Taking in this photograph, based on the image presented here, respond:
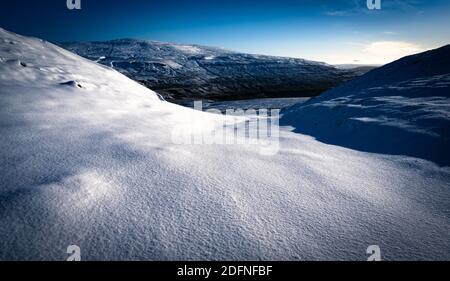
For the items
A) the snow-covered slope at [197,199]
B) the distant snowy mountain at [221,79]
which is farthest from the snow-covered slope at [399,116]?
the distant snowy mountain at [221,79]

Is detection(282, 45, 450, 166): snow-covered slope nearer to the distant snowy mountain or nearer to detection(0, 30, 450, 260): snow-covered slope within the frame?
detection(0, 30, 450, 260): snow-covered slope

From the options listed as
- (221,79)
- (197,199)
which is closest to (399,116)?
(197,199)

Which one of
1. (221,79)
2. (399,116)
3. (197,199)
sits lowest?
(197,199)

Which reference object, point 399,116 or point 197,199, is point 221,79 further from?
point 197,199

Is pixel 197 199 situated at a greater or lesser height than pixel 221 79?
lesser

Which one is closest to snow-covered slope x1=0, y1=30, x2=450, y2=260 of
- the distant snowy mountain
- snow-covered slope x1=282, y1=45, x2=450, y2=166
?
snow-covered slope x1=282, y1=45, x2=450, y2=166

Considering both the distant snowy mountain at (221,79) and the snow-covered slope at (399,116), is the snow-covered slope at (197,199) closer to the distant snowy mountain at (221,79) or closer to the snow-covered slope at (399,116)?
the snow-covered slope at (399,116)
